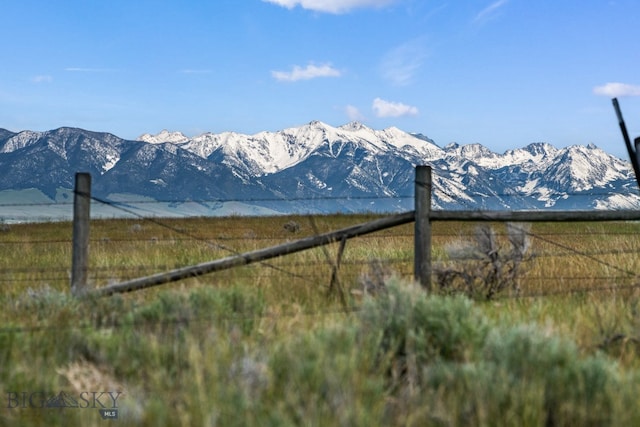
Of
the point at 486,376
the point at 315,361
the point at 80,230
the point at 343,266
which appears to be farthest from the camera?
the point at 343,266

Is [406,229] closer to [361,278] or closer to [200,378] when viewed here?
[361,278]

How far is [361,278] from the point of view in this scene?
7.98 meters

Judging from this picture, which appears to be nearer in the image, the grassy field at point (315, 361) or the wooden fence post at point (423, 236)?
the grassy field at point (315, 361)

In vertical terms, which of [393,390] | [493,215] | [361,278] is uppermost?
[493,215]

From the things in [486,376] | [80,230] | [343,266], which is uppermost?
[80,230]

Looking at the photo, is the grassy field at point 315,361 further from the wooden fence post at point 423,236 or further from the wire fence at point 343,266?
the wire fence at point 343,266

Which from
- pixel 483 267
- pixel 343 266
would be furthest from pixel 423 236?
pixel 343 266

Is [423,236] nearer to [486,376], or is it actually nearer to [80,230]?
[486,376]

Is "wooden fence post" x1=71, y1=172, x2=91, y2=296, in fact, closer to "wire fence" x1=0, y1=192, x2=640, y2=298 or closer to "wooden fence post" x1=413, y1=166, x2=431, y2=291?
"wire fence" x1=0, y1=192, x2=640, y2=298

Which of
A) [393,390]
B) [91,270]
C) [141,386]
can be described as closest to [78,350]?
[141,386]

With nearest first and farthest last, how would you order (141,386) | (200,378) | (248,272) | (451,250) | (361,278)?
(200,378)
(141,386)
(361,278)
(451,250)
(248,272)

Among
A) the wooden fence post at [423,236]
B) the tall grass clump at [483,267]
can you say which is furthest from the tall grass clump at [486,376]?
the tall grass clump at [483,267]

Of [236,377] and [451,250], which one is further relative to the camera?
[451,250]

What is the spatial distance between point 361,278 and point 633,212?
13.0 ft
